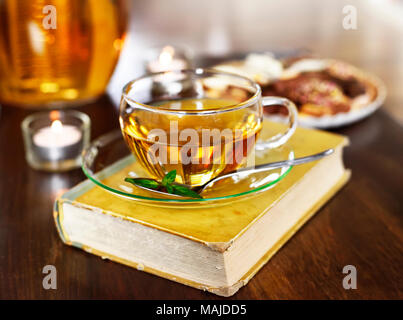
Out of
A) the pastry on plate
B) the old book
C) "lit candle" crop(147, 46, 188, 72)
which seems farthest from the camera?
"lit candle" crop(147, 46, 188, 72)

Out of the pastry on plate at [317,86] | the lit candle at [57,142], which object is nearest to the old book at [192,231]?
the lit candle at [57,142]

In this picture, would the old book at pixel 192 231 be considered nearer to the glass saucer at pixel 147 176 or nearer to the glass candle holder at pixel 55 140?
the glass saucer at pixel 147 176

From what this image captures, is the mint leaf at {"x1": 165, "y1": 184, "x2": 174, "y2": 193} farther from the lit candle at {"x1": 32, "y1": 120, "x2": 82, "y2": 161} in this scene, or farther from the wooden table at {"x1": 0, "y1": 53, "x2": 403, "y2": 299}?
the lit candle at {"x1": 32, "y1": 120, "x2": 82, "y2": 161}

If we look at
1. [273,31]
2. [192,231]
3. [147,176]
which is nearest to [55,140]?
[147,176]

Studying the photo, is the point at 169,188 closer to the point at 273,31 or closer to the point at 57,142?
the point at 57,142

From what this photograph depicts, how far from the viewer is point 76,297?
1.53ft

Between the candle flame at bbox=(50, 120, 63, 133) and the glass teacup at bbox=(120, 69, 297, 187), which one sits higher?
the glass teacup at bbox=(120, 69, 297, 187)

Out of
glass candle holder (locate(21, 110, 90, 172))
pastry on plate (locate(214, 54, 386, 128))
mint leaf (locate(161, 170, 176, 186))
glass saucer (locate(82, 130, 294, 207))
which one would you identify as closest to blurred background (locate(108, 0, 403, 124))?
pastry on plate (locate(214, 54, 386, 128))

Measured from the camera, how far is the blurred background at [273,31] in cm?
112

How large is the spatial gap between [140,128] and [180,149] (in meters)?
0.05

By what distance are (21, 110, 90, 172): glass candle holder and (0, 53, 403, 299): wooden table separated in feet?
0.06

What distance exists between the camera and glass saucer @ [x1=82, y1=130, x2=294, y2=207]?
0.49 meters
